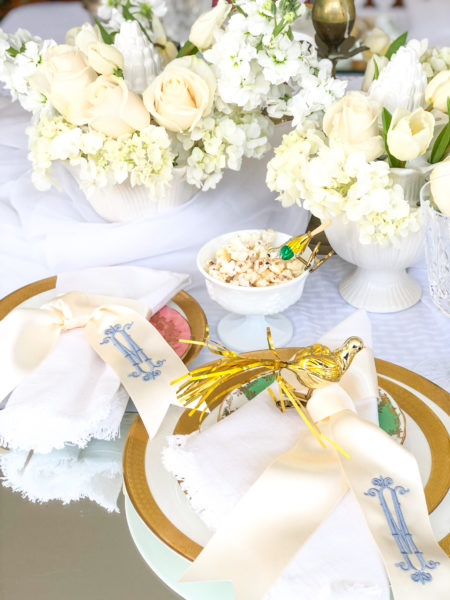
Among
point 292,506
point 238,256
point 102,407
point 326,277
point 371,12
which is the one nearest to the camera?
point 292,506

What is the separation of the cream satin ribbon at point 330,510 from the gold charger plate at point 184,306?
0.22 metres

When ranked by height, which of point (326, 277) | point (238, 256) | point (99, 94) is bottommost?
point (326, 277)

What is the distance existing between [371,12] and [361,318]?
2051mm

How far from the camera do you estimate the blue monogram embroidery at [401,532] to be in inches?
19.7

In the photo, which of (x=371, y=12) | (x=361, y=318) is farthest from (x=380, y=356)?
(x=371, y=12)

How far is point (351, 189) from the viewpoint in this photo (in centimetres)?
80

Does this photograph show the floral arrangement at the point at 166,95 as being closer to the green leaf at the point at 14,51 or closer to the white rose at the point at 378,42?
the green leaf at the point at 14,51

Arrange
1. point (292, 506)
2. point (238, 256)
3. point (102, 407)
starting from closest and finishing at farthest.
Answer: point (292, 506) < point (102, 407) < point (238, 256)

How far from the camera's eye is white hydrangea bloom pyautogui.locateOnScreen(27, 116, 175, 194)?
2.94 feet

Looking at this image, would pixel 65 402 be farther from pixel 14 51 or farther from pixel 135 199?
pixel 14 51

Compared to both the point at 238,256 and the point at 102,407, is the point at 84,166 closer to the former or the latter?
the point at 238,256

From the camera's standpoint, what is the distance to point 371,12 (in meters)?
2.46

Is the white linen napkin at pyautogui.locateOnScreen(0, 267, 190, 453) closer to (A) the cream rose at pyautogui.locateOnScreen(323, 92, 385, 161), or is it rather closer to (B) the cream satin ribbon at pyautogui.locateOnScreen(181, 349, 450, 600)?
(B) the cream satin ribbon at pyautogui.locateOnScreen(181, 349, 450, 600)

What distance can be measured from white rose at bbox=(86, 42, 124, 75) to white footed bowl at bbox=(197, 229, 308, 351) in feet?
0.86
